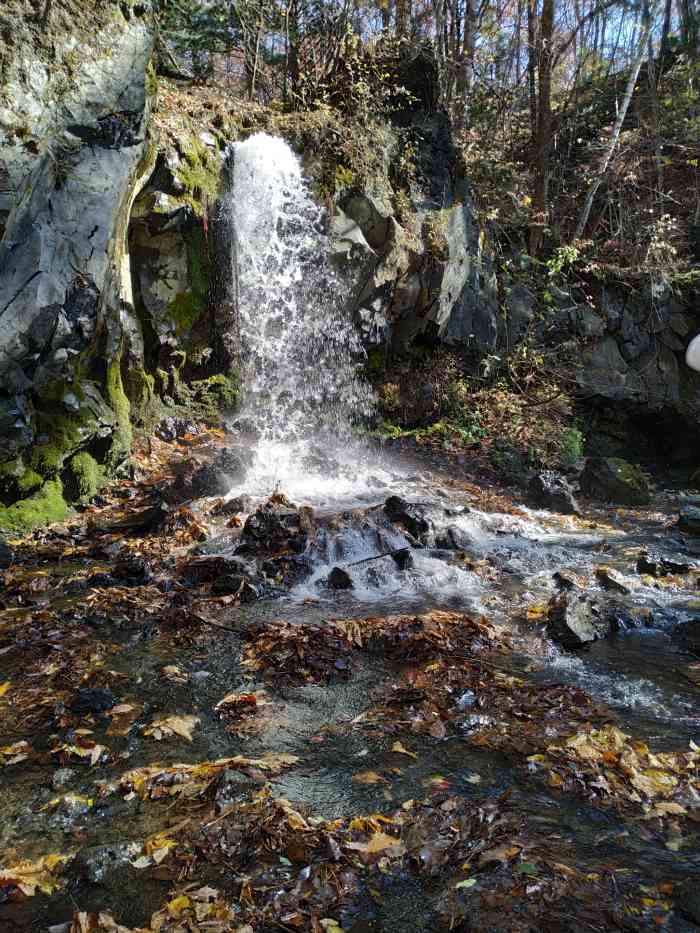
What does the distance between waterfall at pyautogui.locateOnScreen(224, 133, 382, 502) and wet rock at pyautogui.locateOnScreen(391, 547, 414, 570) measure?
3950 mm

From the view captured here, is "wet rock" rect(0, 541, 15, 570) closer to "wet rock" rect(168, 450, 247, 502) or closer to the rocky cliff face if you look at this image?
the rocky cliff face

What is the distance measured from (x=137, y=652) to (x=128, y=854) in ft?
6.27

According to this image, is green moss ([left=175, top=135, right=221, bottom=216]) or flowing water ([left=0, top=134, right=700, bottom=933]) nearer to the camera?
flowing water ([left=0, top=134, right=700, bottom=933])

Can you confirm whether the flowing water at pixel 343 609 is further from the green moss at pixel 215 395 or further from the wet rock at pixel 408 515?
the green moss at pixel 215 395

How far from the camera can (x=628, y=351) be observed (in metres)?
13.6

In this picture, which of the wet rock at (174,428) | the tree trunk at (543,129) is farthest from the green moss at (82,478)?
the tree trunk at (543,129)

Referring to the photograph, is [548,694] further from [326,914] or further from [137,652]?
[137,652]

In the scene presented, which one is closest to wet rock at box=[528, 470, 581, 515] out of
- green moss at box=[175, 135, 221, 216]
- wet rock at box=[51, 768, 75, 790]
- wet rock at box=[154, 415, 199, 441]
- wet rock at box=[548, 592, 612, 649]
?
wet rock at box=[548, 592, 612, 649]

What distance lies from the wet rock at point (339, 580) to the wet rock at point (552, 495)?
4.76 metres

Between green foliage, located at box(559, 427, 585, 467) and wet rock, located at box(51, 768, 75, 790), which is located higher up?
green foliage, located at box(559, 427, 585, 467)

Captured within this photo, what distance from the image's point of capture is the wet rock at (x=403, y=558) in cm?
608

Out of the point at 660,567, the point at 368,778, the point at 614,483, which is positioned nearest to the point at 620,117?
the point at 614,483

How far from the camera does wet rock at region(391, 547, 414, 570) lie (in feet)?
20.0

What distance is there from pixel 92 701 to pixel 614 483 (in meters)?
9.26
